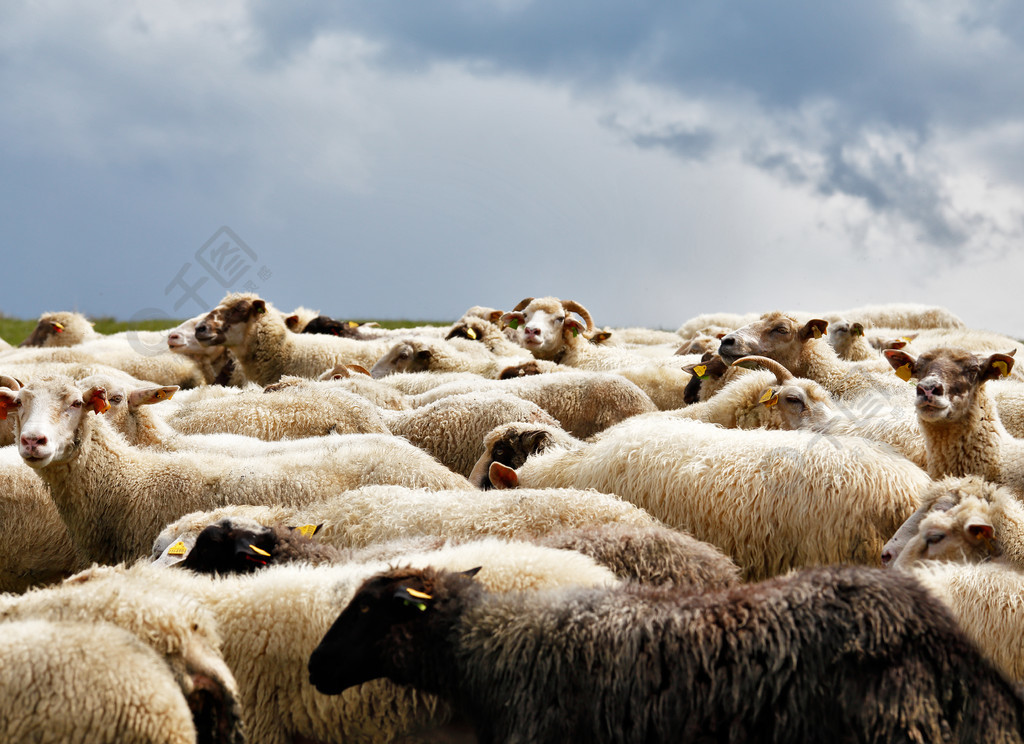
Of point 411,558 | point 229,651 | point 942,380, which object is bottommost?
point 229,651

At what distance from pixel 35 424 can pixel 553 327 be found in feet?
21.0

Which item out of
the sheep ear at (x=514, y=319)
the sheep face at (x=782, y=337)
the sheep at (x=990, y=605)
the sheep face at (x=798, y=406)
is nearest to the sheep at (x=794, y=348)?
the sheep face at (x=782, y=337)

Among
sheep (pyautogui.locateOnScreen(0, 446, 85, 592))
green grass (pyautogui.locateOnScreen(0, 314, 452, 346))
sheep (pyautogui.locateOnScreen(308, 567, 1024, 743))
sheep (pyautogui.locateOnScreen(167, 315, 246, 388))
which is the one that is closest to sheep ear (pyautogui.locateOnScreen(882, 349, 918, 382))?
sheep (pyautogui.locateOnScreen(308, 567, 1024, 743))

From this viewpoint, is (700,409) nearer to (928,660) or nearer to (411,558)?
(411,558)

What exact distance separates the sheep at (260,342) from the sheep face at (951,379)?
6169 millimetres

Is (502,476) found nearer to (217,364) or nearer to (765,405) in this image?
(765,405)

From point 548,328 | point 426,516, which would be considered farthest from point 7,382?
point 548,328

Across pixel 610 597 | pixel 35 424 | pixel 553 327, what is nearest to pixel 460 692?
pixel 610 597

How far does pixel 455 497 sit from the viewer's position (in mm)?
5027

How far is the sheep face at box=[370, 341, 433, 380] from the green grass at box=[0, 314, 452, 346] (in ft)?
38.6

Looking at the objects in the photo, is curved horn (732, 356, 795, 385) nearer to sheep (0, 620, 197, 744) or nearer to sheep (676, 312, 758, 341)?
sheep (0, 620, 197, 744)

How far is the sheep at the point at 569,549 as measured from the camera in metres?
4.08

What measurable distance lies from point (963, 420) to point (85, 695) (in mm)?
4914

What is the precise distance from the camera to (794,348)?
8578 mm
